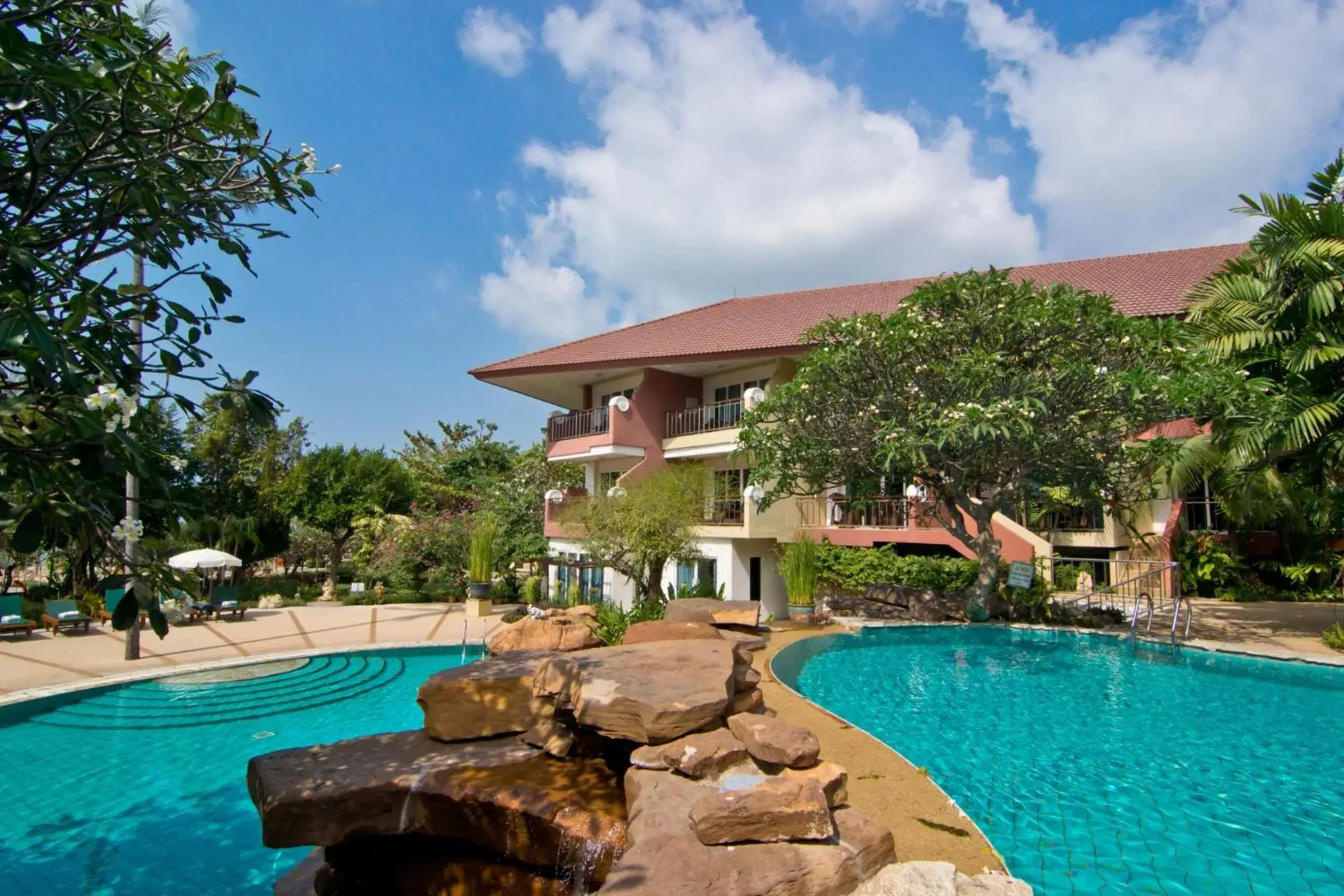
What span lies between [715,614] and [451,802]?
24.2ft

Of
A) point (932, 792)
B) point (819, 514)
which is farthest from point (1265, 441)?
point (932, 792)

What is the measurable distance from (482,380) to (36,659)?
1436cm

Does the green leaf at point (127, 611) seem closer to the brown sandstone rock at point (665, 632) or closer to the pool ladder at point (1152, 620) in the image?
the brown sandstone rock at point (665, 632)

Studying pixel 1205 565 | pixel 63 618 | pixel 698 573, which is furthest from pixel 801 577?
pixel 63 618

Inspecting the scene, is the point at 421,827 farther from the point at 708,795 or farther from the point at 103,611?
the point at 103,611

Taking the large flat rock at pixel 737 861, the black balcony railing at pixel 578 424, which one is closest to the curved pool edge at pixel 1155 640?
the black balcony railing at pixel 578 424

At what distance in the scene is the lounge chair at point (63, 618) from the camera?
55.4ft

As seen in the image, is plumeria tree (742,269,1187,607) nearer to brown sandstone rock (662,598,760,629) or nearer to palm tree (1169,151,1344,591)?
palm tree (1169,151,1344,591)

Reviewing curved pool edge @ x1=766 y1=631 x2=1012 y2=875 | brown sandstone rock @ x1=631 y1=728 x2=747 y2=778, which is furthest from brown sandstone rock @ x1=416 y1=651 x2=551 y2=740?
curved pool edge @ x1=766 y1=631 x2=1012 y2=875

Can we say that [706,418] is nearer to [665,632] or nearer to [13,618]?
[665,632]

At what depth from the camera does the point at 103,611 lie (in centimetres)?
1812

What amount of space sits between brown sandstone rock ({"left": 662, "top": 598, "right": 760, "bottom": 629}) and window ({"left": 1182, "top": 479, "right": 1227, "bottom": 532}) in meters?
15.9

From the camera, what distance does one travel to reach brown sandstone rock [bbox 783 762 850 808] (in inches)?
195

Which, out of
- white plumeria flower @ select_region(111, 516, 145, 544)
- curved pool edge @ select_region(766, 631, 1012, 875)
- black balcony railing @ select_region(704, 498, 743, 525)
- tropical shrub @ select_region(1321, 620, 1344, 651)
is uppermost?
black balcony railing @ select_region(704, 498, 743, 525)
